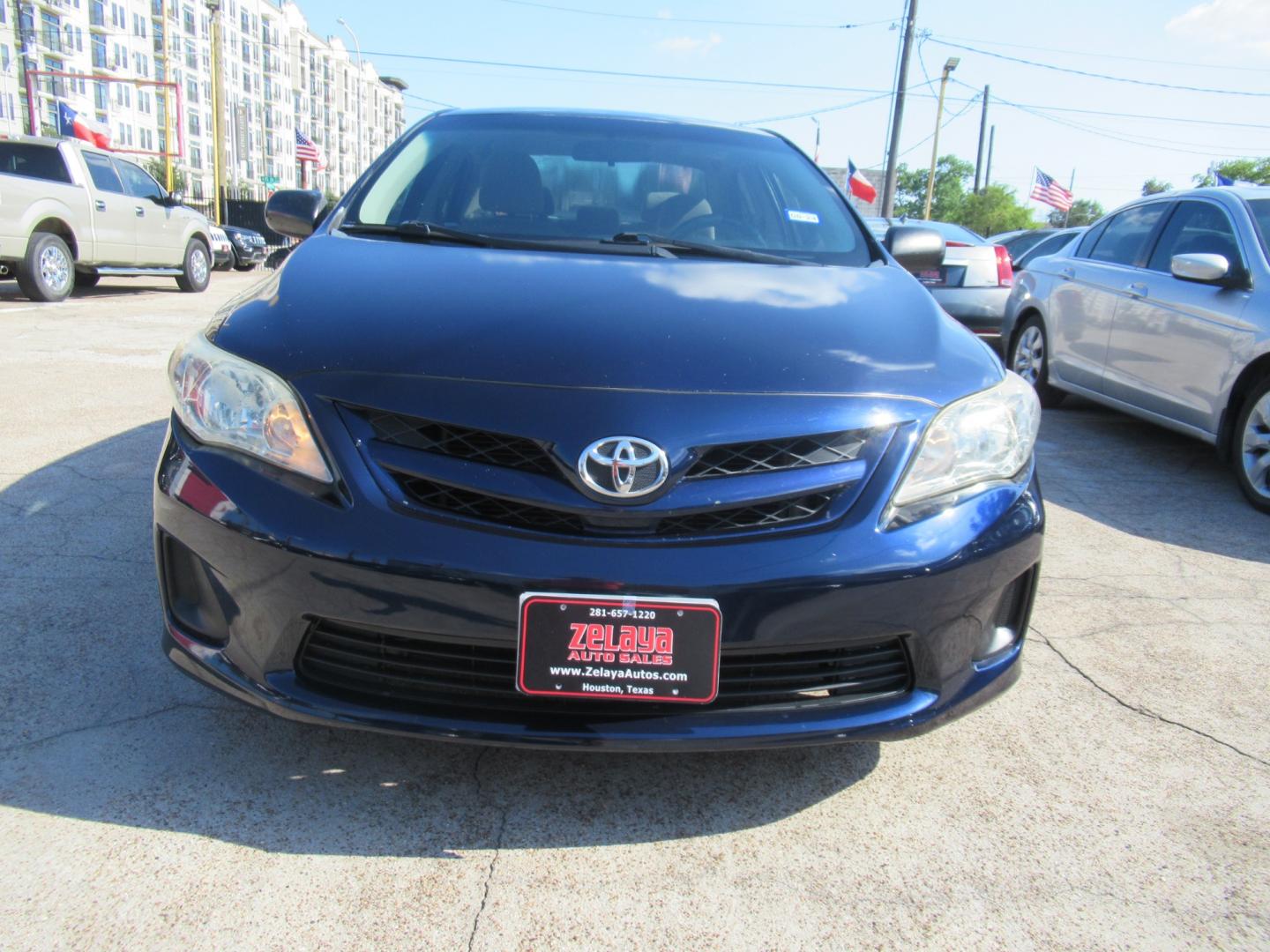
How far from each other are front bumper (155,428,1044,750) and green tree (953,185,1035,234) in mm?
54054

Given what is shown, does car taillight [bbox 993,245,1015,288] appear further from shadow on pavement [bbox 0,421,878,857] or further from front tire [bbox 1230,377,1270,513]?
shadow on pavement [bbox 0,421,878,857]

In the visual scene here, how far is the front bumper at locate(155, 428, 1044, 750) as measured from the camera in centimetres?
173

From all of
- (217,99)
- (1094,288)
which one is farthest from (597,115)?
(217,99)

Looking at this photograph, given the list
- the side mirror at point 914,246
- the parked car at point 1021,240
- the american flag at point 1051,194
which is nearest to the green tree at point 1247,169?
the american flag at point 1051,194

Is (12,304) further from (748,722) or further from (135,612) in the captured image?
(748,722)

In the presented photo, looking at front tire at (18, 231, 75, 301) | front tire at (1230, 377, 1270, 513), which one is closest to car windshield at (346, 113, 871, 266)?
front tire at (1230, 377, 1270, 513)

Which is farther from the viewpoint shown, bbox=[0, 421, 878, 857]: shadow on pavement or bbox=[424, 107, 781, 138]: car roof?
bbox=[424, 107, 781, 138]: car roof

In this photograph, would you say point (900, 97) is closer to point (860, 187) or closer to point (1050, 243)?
point (860, 187)

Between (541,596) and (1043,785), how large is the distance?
1.27 meters

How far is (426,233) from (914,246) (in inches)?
60.8

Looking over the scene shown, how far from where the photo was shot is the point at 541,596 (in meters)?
1.71

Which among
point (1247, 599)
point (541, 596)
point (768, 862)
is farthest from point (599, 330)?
point (1247, 599)

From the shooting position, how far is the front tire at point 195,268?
532 inches

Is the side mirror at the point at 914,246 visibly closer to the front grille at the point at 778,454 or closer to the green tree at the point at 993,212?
the front grille at the point at 778,454
